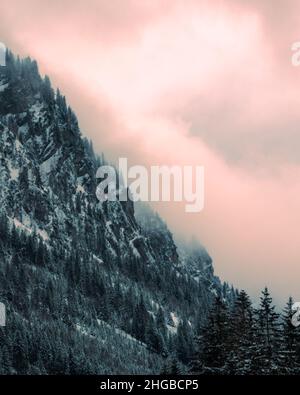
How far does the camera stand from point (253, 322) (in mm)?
73875

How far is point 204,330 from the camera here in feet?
243
